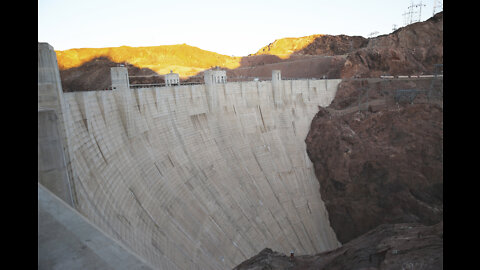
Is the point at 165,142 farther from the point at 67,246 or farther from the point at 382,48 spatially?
the point at 382,48

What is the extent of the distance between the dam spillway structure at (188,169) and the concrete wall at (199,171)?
0.07 m

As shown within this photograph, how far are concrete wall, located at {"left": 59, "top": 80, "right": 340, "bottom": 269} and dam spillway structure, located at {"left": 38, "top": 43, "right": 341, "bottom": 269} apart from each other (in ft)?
0.22

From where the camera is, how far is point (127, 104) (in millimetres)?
14422

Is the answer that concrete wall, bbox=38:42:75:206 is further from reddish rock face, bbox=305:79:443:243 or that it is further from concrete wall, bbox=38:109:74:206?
reddish rock face, bbox=305:79:443:243

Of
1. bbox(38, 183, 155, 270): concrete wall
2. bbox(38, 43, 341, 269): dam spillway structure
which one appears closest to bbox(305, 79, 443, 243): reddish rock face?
bbox(38, 43, 341, 269): dam spillway structure

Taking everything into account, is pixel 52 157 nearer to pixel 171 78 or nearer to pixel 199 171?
pixel 199 171

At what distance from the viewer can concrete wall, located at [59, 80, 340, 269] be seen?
452 inches

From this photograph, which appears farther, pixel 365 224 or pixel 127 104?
pixel 365 224

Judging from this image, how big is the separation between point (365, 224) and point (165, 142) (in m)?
16.8

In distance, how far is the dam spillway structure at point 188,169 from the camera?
9.55m

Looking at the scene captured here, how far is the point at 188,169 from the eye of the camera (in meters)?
17.6

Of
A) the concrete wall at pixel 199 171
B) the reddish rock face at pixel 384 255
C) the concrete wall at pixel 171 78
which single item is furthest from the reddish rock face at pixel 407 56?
the reddish rock face at pixel 384 255
